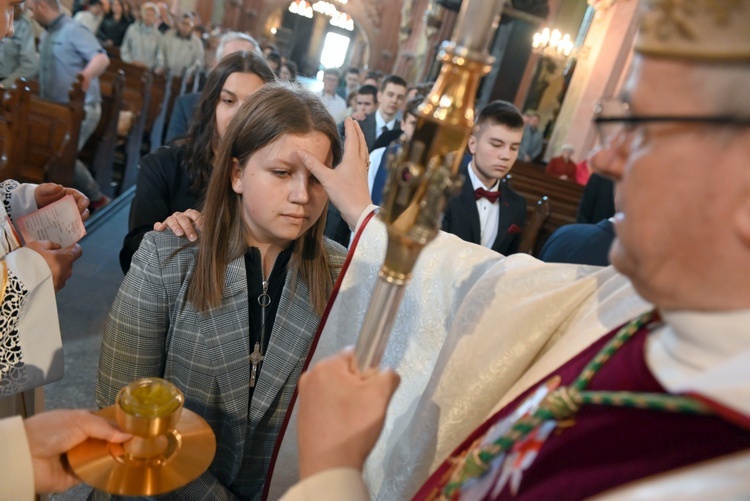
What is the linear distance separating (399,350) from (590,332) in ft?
1.53

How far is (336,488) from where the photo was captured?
2.58 feet

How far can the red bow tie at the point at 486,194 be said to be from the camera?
3404mm

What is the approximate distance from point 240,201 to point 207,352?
43 cm

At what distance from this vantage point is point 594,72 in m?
11.2

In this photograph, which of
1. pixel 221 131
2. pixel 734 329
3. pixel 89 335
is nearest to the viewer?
pixel 734 329

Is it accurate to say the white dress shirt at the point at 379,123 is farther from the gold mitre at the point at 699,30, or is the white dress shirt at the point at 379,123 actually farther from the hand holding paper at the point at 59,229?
the gold mitre at the point at 699,30

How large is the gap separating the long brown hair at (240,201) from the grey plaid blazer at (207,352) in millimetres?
40

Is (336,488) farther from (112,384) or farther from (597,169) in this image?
(112,384)

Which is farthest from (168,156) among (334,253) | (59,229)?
(334,253)

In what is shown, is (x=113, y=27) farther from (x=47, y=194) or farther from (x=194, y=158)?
(x=47, y=194)

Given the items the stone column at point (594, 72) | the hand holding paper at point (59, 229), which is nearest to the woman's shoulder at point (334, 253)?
the hand holding paper at point (59, 229)

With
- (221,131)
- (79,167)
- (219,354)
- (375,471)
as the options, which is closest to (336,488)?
(375,471)

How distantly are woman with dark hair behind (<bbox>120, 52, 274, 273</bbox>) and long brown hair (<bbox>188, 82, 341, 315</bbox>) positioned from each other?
982 mm

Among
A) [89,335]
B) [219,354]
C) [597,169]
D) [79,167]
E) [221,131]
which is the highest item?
[597,169]
